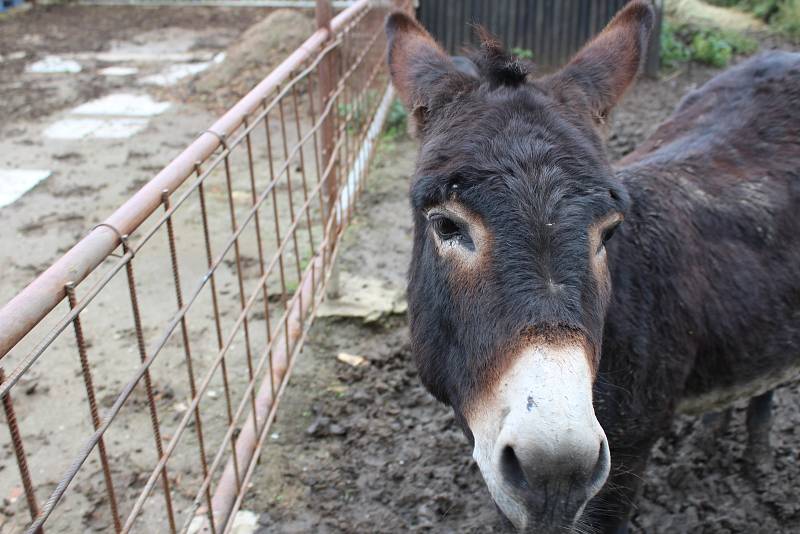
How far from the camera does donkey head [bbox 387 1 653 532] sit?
67.8 inches

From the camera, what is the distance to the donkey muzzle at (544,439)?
1656 millimetres

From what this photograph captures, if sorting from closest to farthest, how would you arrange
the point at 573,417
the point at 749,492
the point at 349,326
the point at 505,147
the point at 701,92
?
1. the point at 573,417
2. the point at 505,147
3. the point at 749,492
4. the point at 701,92
5. the point at 349,326

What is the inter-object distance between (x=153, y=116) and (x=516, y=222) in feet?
24.3

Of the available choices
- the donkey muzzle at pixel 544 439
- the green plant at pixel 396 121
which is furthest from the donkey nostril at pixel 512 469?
the green plant at pixel 396 121

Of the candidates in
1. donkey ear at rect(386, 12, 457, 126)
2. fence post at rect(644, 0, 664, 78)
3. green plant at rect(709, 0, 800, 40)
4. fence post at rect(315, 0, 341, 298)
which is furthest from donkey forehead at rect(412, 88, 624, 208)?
green plant at rect(709, 0, 800, 40)

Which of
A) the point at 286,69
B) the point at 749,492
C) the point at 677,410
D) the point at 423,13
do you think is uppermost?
the point at 286,69

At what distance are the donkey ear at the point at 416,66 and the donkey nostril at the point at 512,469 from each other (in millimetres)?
1279

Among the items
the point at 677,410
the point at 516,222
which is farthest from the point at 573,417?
the point at 677,410

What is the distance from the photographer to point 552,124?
86.0 inches

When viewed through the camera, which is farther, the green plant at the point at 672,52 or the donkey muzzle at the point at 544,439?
the green plant at the point at 672,52

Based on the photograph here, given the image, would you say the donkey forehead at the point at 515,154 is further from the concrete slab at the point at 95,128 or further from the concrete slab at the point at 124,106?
the concrete slab at the point at 124,106

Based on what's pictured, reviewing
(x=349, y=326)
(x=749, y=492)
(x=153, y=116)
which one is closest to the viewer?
(x=749, y=492)

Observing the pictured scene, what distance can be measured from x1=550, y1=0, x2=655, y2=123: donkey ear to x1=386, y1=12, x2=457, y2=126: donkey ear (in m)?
0.41

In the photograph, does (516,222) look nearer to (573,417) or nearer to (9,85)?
(573,417)
